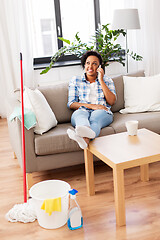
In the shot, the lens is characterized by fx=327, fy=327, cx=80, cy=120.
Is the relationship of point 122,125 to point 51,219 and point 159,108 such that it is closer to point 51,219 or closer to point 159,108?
point 159,108

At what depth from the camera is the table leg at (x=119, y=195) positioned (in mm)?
1976

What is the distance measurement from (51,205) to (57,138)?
73 centimetres

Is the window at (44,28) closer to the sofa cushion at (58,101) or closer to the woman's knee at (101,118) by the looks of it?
the sofa cushion at (58,101)

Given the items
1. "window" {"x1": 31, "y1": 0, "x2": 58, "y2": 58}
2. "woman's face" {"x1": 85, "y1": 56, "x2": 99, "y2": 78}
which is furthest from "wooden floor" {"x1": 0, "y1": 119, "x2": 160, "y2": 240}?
"window" {"x1": 31, "y1": 0, "x2": 58, "y2": 58}

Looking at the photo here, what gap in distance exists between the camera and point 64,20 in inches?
189

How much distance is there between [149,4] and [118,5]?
446 mm

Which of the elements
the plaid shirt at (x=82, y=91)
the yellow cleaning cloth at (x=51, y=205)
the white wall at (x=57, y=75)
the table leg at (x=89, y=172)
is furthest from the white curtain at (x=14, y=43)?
the yellow cleaning cloth at (x=51, y=205)

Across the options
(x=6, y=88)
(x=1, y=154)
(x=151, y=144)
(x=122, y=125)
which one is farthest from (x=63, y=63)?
(x=151, y=144)

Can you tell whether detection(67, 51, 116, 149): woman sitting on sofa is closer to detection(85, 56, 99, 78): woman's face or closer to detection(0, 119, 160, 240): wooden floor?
detection(85, 56, 99, 78): woman's face

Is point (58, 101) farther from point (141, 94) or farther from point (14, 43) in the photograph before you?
point (14, 43)

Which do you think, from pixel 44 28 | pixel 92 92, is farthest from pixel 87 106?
pixel 44 28

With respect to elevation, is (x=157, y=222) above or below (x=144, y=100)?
below

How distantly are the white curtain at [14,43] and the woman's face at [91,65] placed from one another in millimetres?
1695

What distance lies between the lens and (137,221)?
6.80 ft
